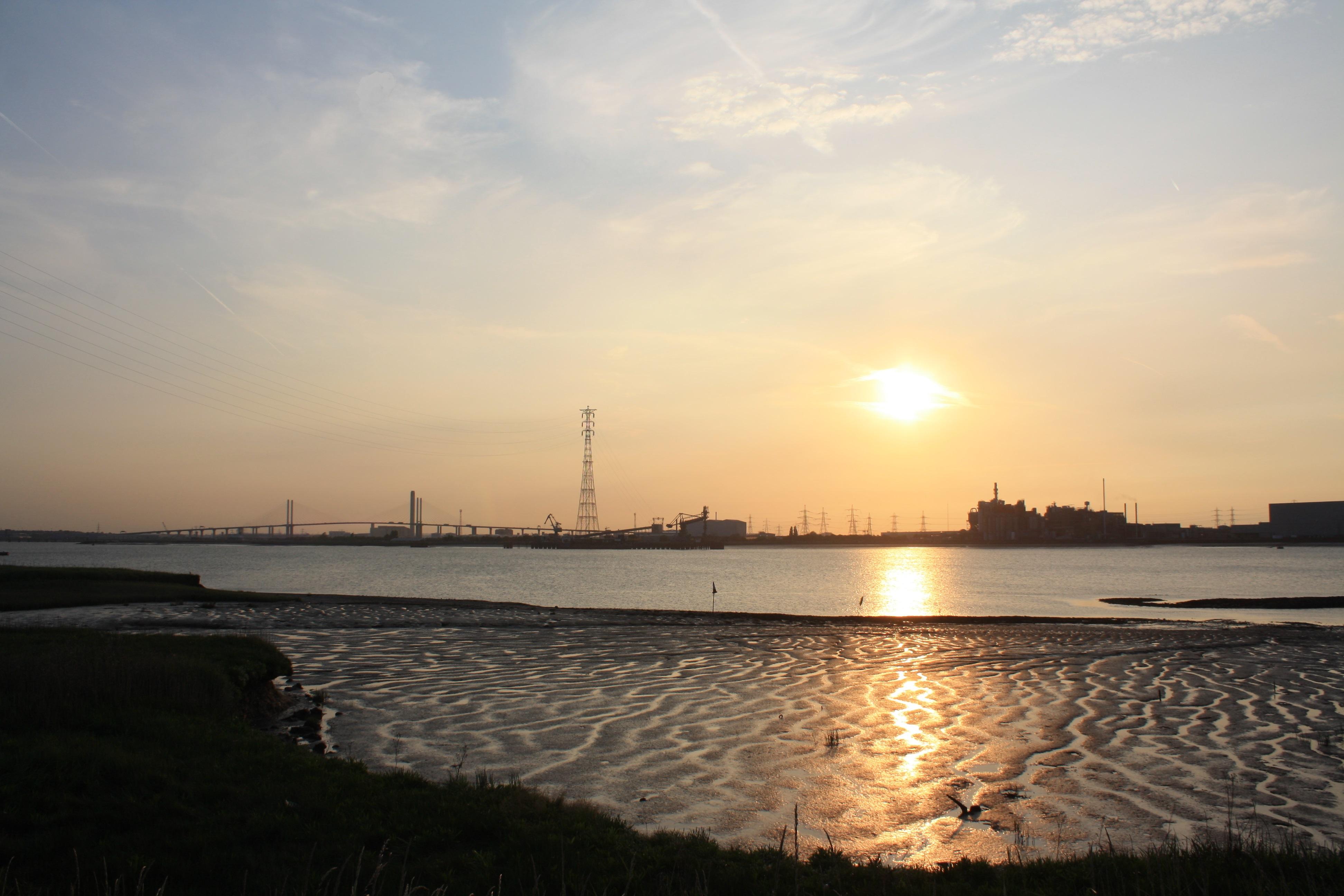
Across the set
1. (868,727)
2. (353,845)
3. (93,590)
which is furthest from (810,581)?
(353,845)

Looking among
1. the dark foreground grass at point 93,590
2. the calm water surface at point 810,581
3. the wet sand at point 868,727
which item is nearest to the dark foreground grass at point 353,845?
the wet sand at point 868,727

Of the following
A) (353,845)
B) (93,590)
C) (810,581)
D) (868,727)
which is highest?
(353,845)

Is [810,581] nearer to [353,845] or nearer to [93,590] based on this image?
[93,590]

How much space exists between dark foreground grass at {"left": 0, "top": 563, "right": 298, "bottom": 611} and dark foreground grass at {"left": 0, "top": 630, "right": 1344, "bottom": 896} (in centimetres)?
2730

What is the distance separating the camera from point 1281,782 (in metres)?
11.6

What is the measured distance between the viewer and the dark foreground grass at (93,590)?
33594 mm

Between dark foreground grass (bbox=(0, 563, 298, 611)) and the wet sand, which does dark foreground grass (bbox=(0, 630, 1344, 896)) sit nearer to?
the wet sand

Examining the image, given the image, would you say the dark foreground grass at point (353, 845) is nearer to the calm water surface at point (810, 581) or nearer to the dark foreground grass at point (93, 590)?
the dark foreground grass at point (93, 590)

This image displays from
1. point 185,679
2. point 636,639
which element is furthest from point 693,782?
point 636,639

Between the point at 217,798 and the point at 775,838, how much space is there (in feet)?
19.6

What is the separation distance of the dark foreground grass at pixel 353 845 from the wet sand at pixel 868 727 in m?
1.40

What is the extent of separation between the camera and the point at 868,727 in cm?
1509

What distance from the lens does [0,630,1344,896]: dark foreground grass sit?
674cm

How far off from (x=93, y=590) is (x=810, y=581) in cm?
6559
